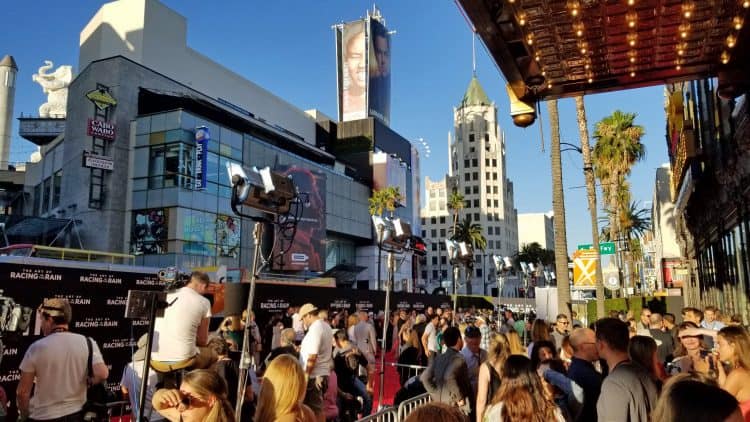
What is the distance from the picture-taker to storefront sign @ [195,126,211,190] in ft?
123

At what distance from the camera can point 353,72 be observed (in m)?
77.1

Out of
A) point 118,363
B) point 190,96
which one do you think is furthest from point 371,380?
point 190,96

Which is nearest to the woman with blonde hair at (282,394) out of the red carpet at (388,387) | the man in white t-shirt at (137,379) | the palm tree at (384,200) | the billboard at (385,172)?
the man in white t-shirt at (137,379)

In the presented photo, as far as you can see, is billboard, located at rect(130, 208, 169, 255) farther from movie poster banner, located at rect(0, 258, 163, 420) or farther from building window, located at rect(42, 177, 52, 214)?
movie poster banner, located at rect(0, 258, 163, 420)

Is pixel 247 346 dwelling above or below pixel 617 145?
below

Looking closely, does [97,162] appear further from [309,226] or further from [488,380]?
[488,380]

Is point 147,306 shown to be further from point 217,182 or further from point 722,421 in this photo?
point 217,182

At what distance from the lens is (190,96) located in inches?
1608

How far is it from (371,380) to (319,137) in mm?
57138

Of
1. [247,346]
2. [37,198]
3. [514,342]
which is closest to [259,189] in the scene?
[247,346]

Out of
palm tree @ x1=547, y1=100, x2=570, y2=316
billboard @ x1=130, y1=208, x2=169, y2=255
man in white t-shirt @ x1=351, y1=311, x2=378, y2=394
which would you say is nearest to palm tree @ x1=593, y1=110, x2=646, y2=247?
palm tree @ x1=547, y1=100, x2=570, y2=316

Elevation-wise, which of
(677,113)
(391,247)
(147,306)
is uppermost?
(677,113)

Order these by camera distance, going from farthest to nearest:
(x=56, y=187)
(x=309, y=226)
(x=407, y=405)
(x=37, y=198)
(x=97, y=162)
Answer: (x=309, y=226) < (x=37, y=198) < (x=56, y=187) < (x=97, y=162) < (x=407, y=405)

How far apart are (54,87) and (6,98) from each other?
14.4 m
